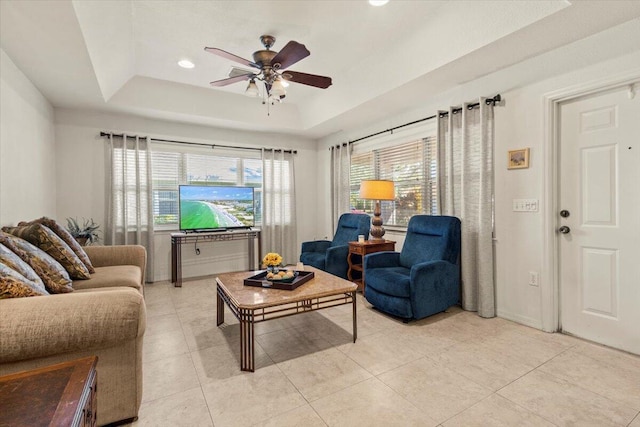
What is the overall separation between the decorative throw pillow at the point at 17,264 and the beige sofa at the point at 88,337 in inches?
14.6

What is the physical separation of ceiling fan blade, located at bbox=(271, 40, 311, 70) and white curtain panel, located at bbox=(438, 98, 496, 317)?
5.88ft

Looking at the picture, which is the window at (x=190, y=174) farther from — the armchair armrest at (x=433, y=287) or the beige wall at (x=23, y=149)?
the armchair armrest at (x=433, y=287)

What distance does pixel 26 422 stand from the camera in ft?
2.21

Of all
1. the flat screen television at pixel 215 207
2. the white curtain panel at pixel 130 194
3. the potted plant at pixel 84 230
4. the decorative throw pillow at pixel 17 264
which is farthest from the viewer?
the flat screen television at pixel 215 207

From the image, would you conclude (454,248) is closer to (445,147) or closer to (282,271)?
(445,147)

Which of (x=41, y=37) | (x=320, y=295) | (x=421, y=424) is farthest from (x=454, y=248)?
(x=41, y=37)

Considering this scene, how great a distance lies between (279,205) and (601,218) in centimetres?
425

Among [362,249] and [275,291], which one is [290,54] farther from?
[362,249]

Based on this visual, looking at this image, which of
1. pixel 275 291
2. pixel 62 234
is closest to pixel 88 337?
pixel 275 291

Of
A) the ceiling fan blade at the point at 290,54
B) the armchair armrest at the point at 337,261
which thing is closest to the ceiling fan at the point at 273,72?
the ceiling fan blade at the point at 290,54

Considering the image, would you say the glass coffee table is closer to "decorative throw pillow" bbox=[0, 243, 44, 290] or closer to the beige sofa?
the beige sofa

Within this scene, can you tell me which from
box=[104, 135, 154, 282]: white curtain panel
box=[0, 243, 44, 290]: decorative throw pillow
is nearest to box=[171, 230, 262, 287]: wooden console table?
box=[104, 135, 154, 282]: white curtain panel

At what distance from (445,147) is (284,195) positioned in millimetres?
2931

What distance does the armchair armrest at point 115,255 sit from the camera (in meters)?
3.15
